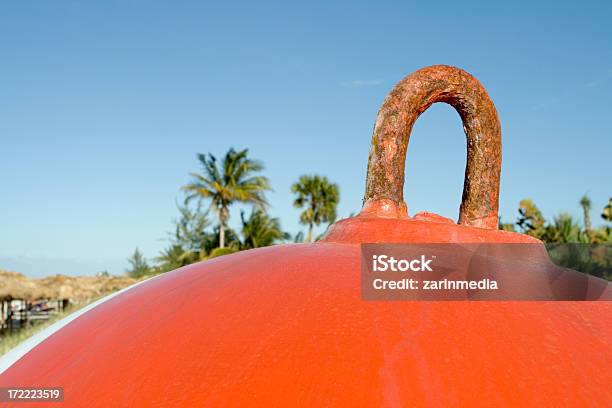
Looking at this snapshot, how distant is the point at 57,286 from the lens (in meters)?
22.6

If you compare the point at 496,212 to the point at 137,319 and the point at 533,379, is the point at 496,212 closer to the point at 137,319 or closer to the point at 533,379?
the point at 533,379

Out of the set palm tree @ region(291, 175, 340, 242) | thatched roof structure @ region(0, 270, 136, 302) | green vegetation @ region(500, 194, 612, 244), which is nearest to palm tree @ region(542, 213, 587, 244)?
green vegetation @ region(500, 194, 612, 244)

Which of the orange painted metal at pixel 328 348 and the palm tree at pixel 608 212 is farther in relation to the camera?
the palm tree at pixel 608 212

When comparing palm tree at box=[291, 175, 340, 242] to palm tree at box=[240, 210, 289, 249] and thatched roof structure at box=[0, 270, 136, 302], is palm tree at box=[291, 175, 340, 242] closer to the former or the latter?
palm tree at box=[240, 210, 289, 249]

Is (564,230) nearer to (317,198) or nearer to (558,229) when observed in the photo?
(558,229)

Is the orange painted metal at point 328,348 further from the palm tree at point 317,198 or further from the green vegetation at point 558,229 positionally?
the palm tree at point 317,198

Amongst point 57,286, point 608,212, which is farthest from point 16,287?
point 608,212

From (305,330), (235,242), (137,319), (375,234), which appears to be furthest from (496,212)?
(235,242)

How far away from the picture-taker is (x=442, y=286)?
1.55 meters

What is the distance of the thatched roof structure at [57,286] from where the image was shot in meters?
20.9

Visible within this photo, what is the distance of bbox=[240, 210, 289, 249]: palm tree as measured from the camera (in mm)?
32500

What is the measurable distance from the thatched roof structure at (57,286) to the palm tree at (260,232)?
9790mm

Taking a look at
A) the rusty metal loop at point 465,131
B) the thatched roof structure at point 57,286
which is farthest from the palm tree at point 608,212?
the rusty metal loop at point 465,131

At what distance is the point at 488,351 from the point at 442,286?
269 mm
